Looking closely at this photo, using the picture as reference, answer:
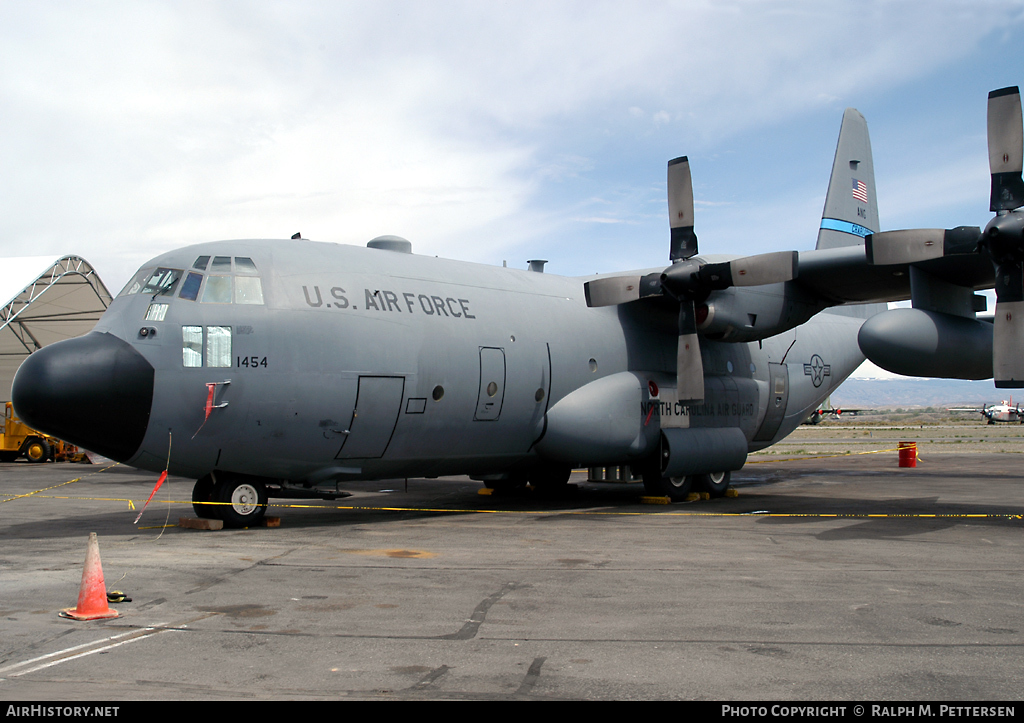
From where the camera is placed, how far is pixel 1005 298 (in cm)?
1224

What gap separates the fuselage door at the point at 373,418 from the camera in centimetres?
1232

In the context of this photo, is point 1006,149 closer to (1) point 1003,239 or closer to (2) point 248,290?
(1) point 1003,239

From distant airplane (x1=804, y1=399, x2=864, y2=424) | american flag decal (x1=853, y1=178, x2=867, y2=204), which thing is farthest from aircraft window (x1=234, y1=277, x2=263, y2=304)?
american flag decal (x1=853, y1=178, x2=867, y2=204)

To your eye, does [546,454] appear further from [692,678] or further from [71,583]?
[692,678]

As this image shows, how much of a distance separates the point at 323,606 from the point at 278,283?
6.09 metres

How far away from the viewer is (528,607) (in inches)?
278

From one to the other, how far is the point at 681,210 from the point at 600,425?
14.7ft

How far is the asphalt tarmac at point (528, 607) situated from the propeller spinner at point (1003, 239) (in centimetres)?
273

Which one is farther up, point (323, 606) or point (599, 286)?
point (599, 286)

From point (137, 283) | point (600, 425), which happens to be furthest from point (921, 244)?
point (137, 283)

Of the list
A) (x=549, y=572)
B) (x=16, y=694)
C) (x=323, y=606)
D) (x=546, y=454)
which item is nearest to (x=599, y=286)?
(x=546, y=454)

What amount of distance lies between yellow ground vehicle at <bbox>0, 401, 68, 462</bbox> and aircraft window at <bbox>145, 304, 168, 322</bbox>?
2655 centimetres

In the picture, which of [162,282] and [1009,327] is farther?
[1009,327]

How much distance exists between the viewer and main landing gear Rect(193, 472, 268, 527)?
12.1 meters
